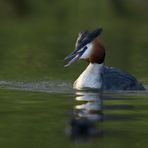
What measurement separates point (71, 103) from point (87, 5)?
37.7 meters

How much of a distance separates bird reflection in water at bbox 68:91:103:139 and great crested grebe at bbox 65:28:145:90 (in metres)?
0.65

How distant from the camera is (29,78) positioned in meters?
22.0

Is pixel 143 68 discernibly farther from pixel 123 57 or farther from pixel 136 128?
pixel 136 128

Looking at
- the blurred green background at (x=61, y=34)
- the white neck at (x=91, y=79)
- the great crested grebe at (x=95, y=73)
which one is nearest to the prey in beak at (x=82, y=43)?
the great crested grebe at (x=95, y=73)

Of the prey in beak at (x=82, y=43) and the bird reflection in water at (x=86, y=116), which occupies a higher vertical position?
the prey in beak at (x=82, y=43)

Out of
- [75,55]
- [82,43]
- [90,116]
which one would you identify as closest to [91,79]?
[75,55]

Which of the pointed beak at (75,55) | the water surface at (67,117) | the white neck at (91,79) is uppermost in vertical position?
the pointed beak at (75,55)

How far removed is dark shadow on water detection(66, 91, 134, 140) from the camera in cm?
1420

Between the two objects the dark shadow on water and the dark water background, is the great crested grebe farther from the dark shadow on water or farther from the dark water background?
the dark shadow on water

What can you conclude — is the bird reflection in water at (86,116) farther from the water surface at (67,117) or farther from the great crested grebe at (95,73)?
the great crested grebe at (95,73)

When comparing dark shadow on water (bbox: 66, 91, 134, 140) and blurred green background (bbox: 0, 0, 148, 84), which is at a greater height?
blurred green background (bbox: 0, 0, 148, 84)

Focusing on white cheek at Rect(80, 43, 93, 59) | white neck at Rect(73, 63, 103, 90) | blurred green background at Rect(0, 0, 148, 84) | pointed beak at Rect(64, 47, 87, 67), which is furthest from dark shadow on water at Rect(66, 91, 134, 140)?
blurred green background at Rect(0, 0, 148, 84)

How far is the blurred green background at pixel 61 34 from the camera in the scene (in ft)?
80.7

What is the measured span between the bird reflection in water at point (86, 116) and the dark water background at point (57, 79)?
0.18ft
